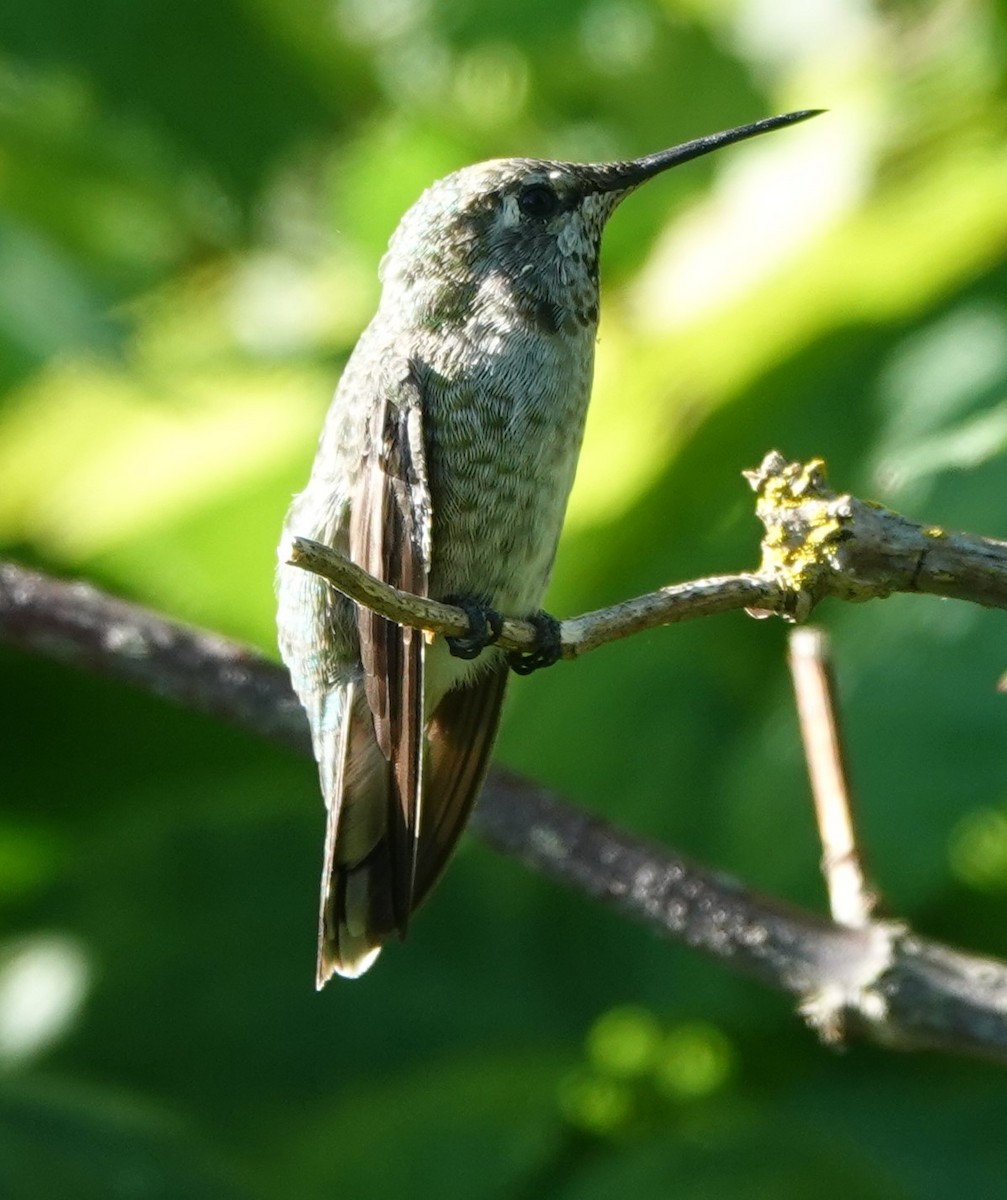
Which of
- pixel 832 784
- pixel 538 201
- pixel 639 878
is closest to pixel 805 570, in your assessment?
pixel 832 784

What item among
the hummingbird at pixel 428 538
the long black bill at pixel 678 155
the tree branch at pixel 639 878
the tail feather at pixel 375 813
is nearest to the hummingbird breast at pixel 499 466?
the hummingbird at pixel 428 538

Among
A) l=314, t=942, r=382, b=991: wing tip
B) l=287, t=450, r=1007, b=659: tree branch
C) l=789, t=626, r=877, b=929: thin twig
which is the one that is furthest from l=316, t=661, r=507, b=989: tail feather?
l=287, t=450, r=1007, b=659: tree branch

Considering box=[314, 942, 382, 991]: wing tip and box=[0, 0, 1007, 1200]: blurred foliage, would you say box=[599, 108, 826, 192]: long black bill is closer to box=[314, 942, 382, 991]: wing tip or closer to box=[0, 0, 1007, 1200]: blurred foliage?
box=[0, 0, 1007, 1200]: blurred foliage

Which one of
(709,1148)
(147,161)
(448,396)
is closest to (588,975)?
(709,1148)

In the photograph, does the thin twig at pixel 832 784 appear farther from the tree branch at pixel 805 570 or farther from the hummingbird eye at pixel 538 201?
the hummingbird eye at pixel 538 201

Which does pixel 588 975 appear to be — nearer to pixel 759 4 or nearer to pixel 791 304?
pixel 791 304
